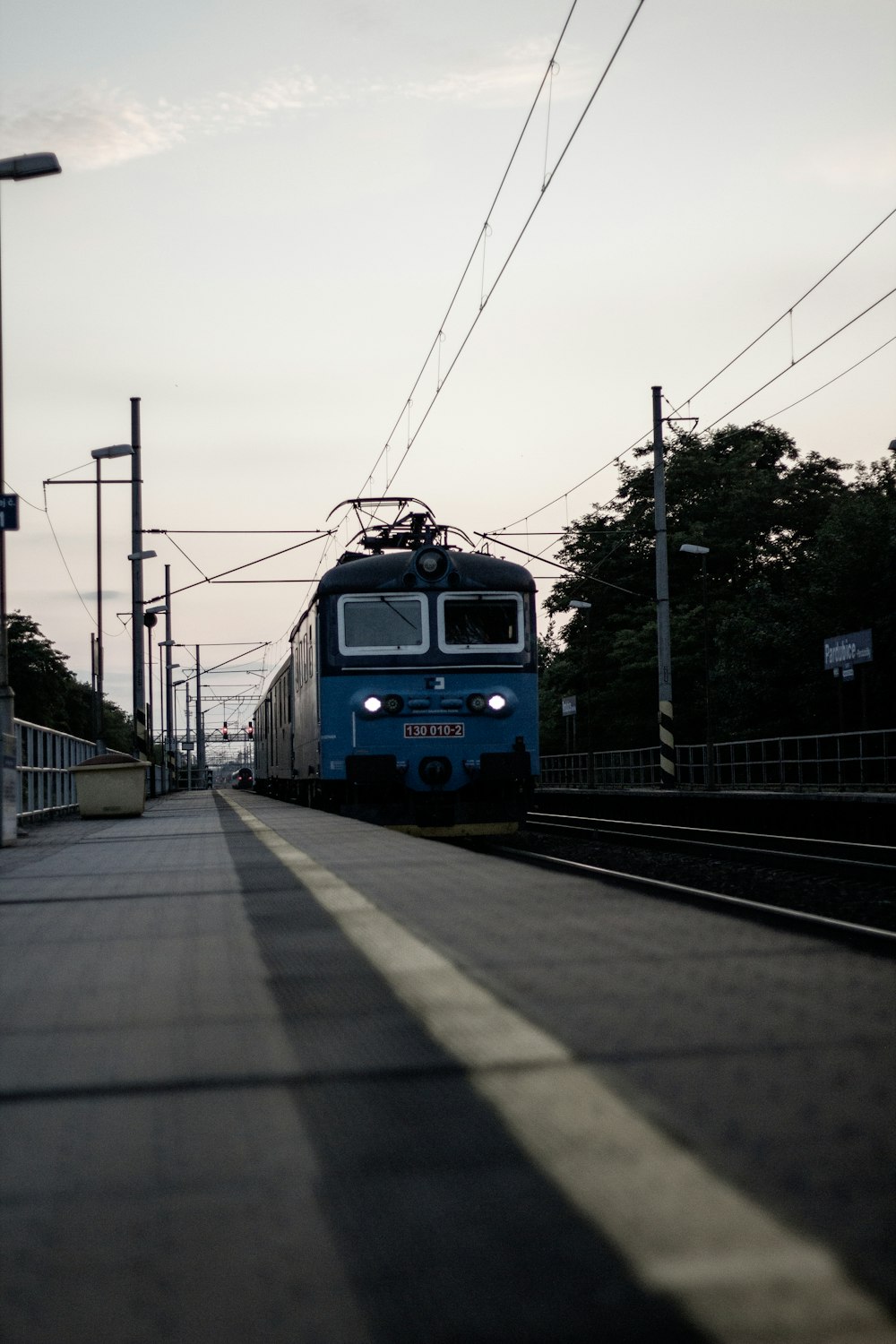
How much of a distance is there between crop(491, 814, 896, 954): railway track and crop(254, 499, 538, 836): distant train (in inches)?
42.0

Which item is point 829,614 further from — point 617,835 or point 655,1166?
point 655,1166

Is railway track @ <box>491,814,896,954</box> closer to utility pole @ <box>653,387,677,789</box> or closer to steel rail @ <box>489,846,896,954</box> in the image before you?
steel rail @ <box>489,846,896,954</box>

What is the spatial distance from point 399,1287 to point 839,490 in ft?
194

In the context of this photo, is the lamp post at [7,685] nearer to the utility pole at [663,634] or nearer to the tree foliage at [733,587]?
the utility pole at [663,634]

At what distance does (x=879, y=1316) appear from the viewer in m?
1.67

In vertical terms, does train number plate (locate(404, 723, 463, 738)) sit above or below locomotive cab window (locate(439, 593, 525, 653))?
below

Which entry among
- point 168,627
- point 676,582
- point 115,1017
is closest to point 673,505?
point 676,582

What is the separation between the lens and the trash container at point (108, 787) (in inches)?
820

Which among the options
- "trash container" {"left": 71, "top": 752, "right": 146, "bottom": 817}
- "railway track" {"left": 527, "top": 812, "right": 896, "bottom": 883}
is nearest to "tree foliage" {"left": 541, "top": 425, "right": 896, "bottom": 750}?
"railway track" {"left": 527, "top": 812, "right": 896, "bottom": 883}

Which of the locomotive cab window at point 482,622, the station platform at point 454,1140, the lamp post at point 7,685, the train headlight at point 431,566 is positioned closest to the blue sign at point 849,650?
the locomotive cab window at point 482,622

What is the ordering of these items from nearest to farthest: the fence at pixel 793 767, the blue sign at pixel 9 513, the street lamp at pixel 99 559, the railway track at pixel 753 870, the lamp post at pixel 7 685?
the railway track at pixel 753 870 → the lamp post at pixel 7 685 → the blue sign at pixel 9 513 → the fence at pixel 793 767 → the street lamp at pixel 99 559

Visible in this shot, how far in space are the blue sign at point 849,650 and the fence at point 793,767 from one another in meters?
1.57

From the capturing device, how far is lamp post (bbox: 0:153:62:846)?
525 inches

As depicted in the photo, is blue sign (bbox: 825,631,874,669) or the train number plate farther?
blue sign (bbox: 825,631,874,669)
